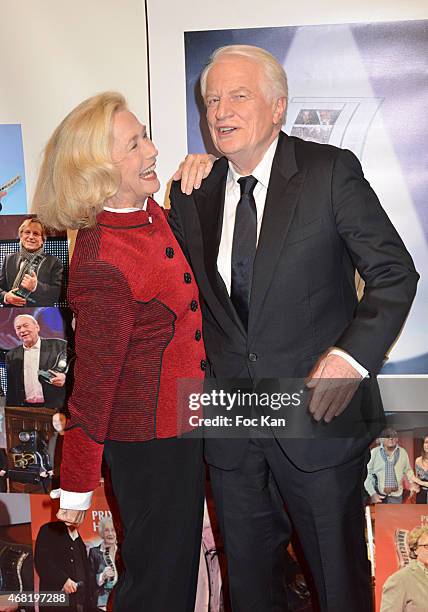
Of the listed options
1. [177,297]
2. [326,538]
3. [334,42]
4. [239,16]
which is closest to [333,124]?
[334,42]

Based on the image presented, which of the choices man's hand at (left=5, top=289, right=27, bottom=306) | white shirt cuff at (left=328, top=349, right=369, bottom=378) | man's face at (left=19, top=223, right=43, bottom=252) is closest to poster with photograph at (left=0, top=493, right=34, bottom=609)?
man's hand at (left=5, top=289, right=27, bottom=306)

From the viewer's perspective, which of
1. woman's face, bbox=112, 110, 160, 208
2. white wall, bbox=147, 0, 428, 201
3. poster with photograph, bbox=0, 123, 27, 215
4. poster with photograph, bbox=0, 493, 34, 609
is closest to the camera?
woman's face, bbox=112, 110, 160, 208

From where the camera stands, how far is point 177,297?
5.84 feet

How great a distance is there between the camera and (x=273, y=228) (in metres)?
1.75

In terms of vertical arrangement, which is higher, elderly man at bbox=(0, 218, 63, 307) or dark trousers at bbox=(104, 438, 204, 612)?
elderly man at bbox=(0, 218, 63, 307)

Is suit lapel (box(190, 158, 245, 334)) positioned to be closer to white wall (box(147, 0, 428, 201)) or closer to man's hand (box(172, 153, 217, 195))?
man's hand (box(172, 153, 217, 195))

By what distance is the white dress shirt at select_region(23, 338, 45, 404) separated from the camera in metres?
A: 2.49

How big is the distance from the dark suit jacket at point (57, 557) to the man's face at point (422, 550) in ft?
3.71

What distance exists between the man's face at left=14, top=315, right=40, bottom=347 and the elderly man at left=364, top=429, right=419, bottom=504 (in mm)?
1195

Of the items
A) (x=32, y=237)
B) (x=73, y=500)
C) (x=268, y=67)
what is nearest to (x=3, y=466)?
(x=32, y=237)

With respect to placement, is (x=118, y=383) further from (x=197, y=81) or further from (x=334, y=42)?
(x=334, y=42)

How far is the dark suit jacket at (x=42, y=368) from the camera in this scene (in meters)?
2.49

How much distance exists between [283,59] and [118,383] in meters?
1.15

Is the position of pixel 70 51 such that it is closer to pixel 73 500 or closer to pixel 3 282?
pixel 3 282
